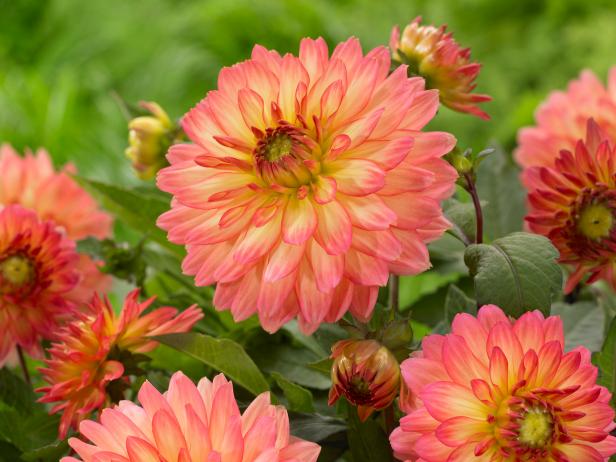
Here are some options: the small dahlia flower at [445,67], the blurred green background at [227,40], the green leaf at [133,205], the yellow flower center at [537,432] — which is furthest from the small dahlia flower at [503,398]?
the blurred green background at [227,40]

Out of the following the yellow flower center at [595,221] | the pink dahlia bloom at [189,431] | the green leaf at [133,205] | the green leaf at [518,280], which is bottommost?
the pink dahlia bloom at [189,431]

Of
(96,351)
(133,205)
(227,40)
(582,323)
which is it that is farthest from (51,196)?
(227,40)

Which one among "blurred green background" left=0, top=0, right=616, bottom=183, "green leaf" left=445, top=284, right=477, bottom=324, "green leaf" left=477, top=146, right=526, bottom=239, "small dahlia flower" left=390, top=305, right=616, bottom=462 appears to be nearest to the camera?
"small dahlia flower" left=390, top=305, right=616, bottom=462

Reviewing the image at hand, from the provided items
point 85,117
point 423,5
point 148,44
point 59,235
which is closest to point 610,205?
point 59,235

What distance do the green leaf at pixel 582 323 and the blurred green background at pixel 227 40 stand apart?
1655mm

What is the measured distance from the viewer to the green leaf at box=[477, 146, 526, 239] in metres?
0.48

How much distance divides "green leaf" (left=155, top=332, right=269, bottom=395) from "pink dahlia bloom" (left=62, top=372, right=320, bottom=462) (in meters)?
0.05

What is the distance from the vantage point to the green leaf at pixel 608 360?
0.35 meters

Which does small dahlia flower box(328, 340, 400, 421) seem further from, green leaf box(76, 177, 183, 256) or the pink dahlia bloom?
green leaf box(76, 177, 183, 256)

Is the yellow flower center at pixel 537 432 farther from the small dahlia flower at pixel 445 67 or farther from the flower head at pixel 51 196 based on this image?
the flower head at pixel 51 196

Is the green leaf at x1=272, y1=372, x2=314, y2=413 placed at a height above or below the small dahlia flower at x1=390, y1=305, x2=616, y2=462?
below

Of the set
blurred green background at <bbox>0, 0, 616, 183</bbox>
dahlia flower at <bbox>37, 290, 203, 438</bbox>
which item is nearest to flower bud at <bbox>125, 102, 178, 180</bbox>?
dahlia flower at <bbox>37, 290, 203, 438</bbox>

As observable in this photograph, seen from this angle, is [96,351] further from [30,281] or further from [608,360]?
[608,360]

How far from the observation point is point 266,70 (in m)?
0.32
